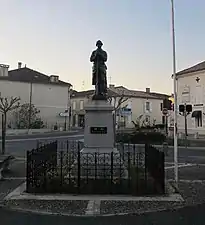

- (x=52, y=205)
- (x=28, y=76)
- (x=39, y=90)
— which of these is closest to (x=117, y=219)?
(x=52, y=205)

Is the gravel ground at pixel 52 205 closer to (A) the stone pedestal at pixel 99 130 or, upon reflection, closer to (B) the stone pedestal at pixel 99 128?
(A) the stone pedestal at pixel 99 130

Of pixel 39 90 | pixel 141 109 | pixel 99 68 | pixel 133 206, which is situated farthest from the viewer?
pixel 141 109

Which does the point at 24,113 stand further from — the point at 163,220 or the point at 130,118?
the point at 163,220

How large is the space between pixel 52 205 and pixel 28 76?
53832mm

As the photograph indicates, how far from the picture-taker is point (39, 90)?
58.9m

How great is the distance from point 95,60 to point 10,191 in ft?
19.2

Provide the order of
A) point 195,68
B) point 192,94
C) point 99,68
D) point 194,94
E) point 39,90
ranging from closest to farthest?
point 99,68
point 194,94
point 192,94
point 195,68
point 39,90

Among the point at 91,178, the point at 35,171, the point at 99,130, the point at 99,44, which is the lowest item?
the point at 91,178

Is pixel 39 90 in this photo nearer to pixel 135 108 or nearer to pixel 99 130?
pixel 135 108

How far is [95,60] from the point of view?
1348 centimetres

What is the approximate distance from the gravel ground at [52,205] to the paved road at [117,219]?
1.45 feet

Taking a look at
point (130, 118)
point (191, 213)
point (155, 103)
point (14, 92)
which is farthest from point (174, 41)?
point (155, 103)

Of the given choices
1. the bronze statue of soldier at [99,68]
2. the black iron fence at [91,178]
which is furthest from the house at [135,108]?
the black iron fence at [91,178]

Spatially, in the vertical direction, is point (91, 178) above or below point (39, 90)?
below
